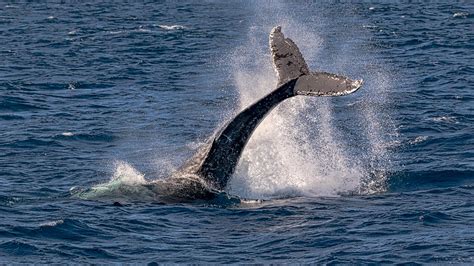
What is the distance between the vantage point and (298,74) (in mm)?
27172

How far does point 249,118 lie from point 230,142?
0.74 metres

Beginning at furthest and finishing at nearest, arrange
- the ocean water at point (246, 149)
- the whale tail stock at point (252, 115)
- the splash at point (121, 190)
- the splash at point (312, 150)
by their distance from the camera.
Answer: the splash at point (312, 150), the splash at point (121, 190), the whale tail stock at point (252, 115), the ocean water at point (246, 149)

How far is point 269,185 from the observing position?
29.5 metres

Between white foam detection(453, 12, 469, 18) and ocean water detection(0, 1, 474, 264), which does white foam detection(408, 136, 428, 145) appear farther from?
white foam detection(453, 12, 469, 18)

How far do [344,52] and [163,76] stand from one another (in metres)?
9.35

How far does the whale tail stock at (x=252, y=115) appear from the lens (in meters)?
27.0

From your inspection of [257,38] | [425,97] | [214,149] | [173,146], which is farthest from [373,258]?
[257,38]

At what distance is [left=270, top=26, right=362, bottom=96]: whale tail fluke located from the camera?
26125 mm

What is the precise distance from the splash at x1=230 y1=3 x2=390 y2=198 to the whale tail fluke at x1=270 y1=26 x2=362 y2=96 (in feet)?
10.2

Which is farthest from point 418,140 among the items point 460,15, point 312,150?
point 460,15

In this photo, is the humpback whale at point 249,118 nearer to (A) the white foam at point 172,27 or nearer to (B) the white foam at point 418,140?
(B) the white foam at point 418,140

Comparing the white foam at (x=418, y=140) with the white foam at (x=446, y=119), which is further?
the white foam at (x=446, y=119)

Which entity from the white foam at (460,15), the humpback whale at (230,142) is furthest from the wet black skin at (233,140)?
the white foam at (460,15)

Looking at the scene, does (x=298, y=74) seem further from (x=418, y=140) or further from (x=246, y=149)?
(x=418, y=140)
